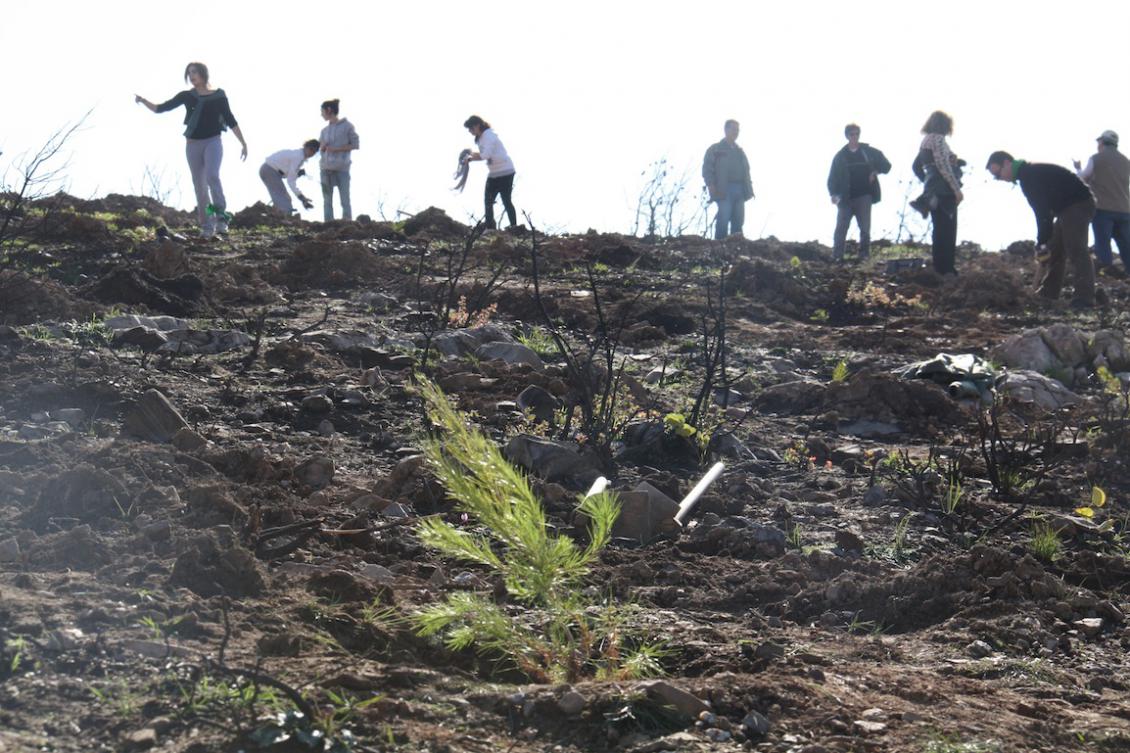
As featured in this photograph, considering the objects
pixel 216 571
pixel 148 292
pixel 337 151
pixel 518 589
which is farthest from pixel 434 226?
pixel 518 589

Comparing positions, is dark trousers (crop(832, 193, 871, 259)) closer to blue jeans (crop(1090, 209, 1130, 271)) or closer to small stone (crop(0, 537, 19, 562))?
blue jeans (crop(1090, 209, 1130, 271))

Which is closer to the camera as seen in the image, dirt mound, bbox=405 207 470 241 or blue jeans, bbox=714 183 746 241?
dirt mound, bbox=405 207 470 241

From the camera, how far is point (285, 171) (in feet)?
45.4

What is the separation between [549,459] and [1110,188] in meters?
8.97

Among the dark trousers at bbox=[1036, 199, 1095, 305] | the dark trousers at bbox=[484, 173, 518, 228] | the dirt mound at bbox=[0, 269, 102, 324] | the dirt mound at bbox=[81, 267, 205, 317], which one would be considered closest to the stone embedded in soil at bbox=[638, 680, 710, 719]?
the dirt mound at bbox=[0, 269, 102, 324]

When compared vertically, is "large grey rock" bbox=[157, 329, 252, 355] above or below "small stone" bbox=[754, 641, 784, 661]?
above

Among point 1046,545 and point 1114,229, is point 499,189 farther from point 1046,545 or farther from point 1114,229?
point 1046,545

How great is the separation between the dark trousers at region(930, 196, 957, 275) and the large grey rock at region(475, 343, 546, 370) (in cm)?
598

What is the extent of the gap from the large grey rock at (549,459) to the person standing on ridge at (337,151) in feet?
28.6

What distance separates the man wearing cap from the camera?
1184cm

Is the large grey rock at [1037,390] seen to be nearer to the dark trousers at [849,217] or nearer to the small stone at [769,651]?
the small stone at [769,651]

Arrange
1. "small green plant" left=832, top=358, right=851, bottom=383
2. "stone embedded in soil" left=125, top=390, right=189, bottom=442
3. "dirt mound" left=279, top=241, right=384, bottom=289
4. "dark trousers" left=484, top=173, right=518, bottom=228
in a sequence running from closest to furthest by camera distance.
→ "stone embedded in soil" left=125, top=390, right=189, bottom=442 < "small green plant" left=832, top=358, right=851, bottom=383 < "dirt mound" left=279, top=241, right=384, bottom=289 < "dark trousers" left=484, top=173, right=518, bottom=228

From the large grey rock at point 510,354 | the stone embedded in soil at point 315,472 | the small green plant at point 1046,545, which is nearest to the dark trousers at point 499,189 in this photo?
the large grey rock at point 510,354

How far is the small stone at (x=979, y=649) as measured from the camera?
11.6 feet
